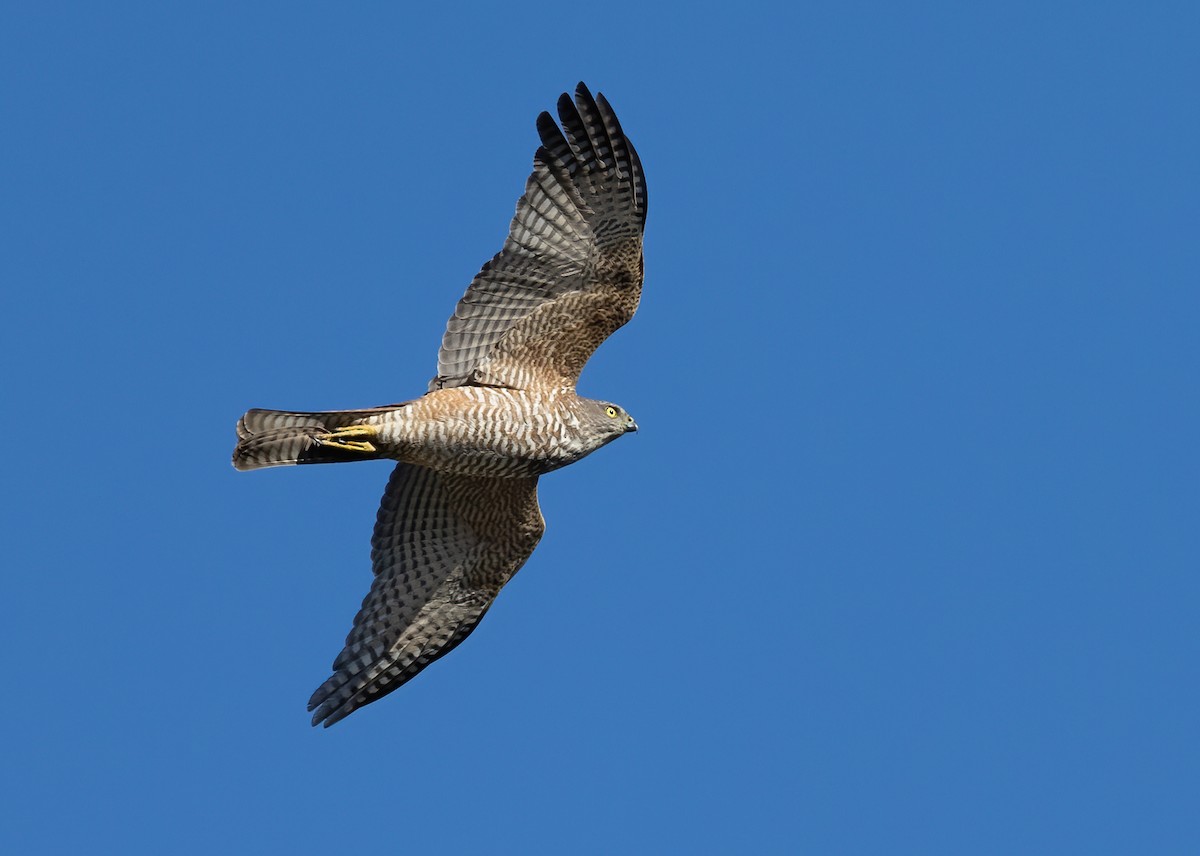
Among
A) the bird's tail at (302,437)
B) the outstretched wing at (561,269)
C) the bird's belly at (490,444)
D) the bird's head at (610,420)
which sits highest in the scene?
the outstretched wing at (561,269)

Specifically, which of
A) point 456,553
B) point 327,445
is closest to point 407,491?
point 456,553

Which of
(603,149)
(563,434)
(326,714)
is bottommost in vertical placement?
(326,714)

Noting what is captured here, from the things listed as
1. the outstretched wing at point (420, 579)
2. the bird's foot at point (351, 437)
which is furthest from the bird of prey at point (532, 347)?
the outstretched wing at point (420, 579)

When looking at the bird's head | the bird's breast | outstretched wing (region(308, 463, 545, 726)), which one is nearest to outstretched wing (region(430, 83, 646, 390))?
the bird's breast

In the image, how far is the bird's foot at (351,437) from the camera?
1347 cm

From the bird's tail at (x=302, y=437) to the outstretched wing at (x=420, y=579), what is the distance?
149 centimetres

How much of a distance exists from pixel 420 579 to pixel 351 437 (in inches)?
85.0

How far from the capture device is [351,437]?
13.5 meters

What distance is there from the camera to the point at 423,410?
1373 cm

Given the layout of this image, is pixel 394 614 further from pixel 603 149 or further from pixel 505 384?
pixel 603 149

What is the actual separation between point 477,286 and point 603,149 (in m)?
1.41

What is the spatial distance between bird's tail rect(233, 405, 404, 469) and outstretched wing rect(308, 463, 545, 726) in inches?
58.8

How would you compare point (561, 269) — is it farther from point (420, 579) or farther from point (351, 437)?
point (420, 579)

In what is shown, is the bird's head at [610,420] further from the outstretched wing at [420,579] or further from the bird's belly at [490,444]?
the outstretched wing at [420,579]
